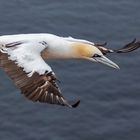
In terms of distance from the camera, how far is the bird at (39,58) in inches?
671

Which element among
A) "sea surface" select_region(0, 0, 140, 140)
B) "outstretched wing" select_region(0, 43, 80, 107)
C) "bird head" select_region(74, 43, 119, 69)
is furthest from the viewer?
"sea surface" select_region(0, 0, 140, 140)

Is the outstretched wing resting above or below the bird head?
below

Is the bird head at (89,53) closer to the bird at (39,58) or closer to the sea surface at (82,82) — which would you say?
the bird at (39,58)

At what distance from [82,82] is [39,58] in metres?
24.0

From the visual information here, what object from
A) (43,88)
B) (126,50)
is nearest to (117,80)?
(126,50)

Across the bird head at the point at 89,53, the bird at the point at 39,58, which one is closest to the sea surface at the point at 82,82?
the bird at the point at 39,58

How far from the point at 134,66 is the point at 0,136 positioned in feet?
31.0

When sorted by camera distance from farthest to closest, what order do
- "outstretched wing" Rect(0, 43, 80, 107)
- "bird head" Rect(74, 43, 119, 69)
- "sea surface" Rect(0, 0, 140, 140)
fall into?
1. "sea surface" Rect(0, 0, 140, 140)
2. "bird head" Rect(74, 43, 119, 69)
3. "outstretched wing" Rect(0, 43, 80, 107)

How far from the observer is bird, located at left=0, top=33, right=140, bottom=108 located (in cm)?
1703

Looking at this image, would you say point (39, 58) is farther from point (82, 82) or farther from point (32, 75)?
point (82, 82)

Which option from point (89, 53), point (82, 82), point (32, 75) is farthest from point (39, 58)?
point (82, 82)

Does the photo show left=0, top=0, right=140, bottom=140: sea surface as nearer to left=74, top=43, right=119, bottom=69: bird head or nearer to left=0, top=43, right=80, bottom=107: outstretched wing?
left=74, top=43, right=119, bottom=69: bird head

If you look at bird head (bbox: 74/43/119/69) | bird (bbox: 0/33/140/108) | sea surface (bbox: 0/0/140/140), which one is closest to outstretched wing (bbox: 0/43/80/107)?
bird (bbox: 0/33/140/108)

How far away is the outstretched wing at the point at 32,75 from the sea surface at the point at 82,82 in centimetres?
2025
